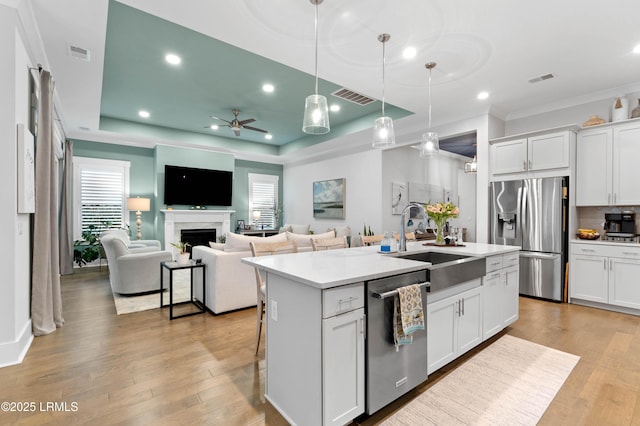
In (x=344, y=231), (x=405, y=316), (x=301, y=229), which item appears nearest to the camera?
(x=405, y=316)

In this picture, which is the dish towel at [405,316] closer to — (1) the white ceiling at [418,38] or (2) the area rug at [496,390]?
(2) the area rug at [496,390]

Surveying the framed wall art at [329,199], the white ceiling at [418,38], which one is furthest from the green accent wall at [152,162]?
the white ceiling at [418,38]

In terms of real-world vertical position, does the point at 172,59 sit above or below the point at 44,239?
above

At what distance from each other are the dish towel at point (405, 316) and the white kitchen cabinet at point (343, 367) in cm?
25

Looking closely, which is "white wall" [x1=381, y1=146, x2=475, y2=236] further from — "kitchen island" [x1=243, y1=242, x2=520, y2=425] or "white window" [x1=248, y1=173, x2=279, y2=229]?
"kitchen island" [x1=243, y1=242, x2=520, y2=425]

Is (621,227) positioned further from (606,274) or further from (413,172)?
(413,172)

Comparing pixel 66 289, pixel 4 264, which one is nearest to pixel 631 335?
pixel 4 264

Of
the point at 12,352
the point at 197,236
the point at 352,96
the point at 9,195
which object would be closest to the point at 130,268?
the point at 12,352

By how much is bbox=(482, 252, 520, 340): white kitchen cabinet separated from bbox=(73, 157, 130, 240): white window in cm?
763

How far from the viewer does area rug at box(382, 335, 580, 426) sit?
1.90 m

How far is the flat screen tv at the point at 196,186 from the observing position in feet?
24.0

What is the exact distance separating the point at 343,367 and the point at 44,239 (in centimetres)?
326

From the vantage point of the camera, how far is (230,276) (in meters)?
3.78

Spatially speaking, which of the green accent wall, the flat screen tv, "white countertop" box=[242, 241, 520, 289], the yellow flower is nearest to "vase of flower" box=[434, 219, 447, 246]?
the yellow flower
